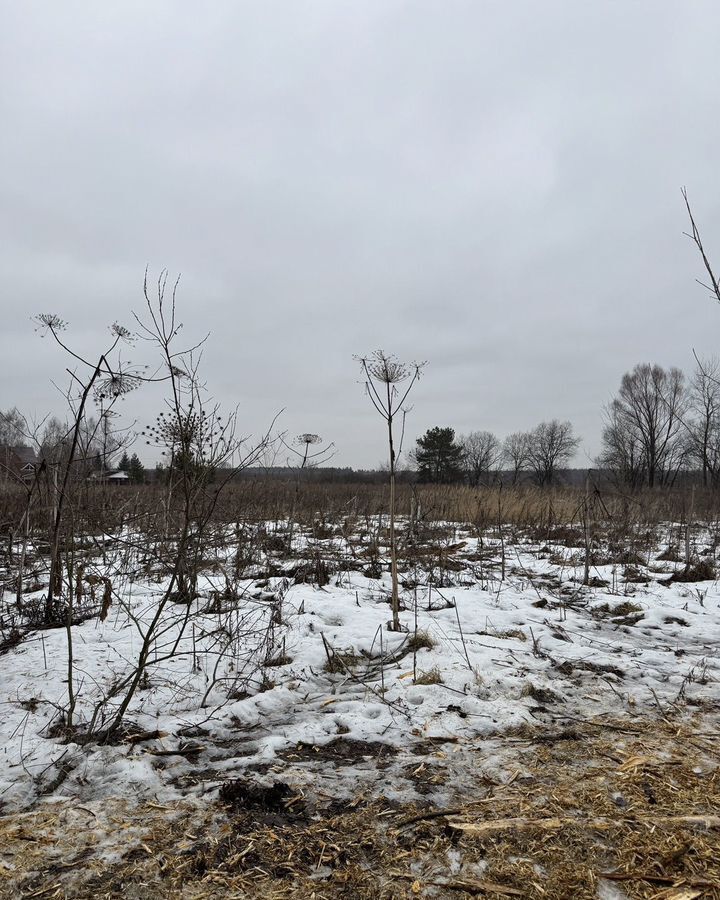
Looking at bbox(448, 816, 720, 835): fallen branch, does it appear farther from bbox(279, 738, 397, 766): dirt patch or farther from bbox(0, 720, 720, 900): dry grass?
bbox(279, 738, 397, 766): dirt patch

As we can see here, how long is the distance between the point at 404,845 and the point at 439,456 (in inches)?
1934

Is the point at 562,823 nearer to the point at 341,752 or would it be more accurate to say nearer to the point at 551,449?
the point at 341,752

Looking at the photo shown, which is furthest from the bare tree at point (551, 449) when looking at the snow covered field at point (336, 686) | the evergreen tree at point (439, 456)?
the snow covered field at point (336, 686)

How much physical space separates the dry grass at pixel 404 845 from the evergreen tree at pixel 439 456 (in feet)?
160

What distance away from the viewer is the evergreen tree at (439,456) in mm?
51188

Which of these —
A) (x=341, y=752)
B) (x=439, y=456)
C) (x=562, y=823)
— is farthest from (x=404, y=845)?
(x=439, y=456)

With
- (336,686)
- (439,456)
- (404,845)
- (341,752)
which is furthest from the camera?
(439,456)

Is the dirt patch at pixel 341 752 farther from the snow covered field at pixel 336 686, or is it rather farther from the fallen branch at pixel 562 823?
the fallen branch at pixel 562 823

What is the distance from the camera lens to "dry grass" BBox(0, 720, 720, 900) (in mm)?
1727

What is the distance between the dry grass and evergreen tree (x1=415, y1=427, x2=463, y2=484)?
48.8 metres

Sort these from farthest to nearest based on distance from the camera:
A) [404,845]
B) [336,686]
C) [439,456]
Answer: [439,456] → [336,686] → [404,845]

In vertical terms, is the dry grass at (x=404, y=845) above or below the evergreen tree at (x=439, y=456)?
below

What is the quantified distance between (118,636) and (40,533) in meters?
5.64

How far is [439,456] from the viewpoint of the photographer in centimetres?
5050
